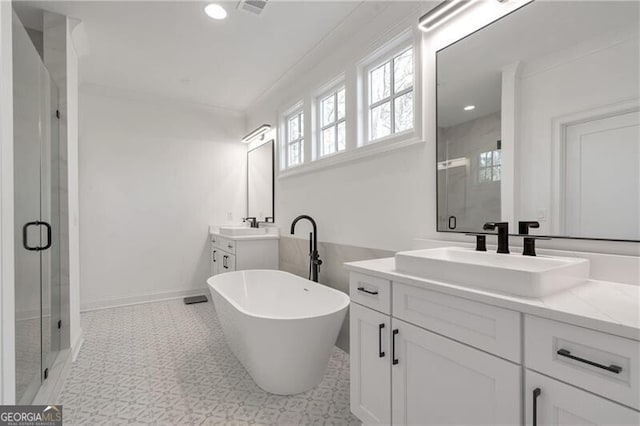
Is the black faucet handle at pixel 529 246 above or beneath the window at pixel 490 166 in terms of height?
beneath

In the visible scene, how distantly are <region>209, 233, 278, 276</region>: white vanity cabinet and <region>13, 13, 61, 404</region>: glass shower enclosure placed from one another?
1.51 metres

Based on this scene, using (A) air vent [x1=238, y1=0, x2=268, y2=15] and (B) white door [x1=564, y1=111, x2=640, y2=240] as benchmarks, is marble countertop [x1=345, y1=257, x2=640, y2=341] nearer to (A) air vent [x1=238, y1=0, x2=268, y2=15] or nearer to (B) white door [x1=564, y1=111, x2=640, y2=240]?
(B) white door [x1=564, y1=111, x2=640, y2=240]

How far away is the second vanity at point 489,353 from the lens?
0.79 metres

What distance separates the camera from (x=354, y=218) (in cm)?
247

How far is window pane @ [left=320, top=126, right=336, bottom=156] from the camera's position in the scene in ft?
9.62

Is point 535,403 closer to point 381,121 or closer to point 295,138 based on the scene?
point 381,121

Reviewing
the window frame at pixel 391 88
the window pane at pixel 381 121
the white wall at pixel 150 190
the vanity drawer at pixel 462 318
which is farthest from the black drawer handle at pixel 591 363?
the white wall at pixel 150 190

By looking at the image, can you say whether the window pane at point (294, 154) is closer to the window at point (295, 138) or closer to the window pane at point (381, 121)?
the window at point (295, 138)

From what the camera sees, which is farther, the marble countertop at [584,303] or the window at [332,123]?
the window at [332,123]

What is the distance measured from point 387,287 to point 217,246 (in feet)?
10.0

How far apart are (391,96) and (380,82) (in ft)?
0.78

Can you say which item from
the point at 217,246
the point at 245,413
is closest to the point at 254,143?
the point at 217,246

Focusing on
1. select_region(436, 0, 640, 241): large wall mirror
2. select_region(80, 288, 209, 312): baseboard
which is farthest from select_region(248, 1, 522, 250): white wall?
select_region(80, 288, 209, 312): baseboard

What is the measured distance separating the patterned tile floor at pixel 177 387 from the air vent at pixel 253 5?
263 centimetres
